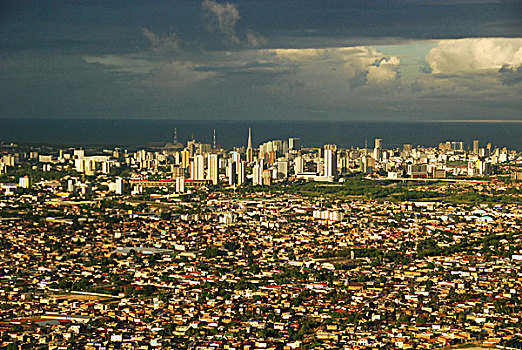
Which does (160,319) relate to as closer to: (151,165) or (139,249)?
(139,249)

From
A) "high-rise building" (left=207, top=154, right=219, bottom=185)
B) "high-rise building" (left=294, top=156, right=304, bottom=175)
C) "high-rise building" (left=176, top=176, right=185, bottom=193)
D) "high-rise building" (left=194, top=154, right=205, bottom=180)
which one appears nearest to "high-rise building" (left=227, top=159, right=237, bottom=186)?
"high-rise building" (left=207, top=154, right=219, bottom=185)

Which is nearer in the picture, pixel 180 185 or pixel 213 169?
pixel 180 185

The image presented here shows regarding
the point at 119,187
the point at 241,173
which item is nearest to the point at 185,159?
the point at 241,173

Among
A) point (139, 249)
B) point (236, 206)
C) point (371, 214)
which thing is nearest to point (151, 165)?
point (236, 206)

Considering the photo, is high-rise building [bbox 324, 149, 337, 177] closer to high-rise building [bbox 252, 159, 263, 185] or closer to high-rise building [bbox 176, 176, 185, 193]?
high-rise building [bbox 252, 159, 263, 185]

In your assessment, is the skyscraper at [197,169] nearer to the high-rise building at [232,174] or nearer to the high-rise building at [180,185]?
the high-rise building at [232,174]

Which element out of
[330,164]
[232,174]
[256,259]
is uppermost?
[330,164]

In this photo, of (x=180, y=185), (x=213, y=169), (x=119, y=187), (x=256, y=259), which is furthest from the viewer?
(x=213, y=169)

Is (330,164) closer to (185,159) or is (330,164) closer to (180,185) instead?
(185,159)
